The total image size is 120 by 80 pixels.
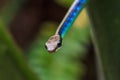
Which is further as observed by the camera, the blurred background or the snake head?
the blurred background

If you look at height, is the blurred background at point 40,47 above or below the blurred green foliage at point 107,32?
above

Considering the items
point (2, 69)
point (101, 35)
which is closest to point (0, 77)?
point (2, 69)

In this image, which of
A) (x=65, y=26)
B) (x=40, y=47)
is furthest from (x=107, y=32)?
(x=40, y=47)

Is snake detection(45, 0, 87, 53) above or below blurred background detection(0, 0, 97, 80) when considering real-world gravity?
below

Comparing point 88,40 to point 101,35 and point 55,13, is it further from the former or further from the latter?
point 101,35

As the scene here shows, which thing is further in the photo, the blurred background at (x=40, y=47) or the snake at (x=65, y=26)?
the blurred background at (x=40, y=47)

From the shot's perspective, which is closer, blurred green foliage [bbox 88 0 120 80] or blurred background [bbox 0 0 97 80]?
blurred green foliage [bbox 88 0 120 80]

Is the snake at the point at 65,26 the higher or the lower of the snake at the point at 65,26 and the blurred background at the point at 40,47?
the lower

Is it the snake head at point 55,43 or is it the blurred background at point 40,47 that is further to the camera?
the blurred background at point 40,47
